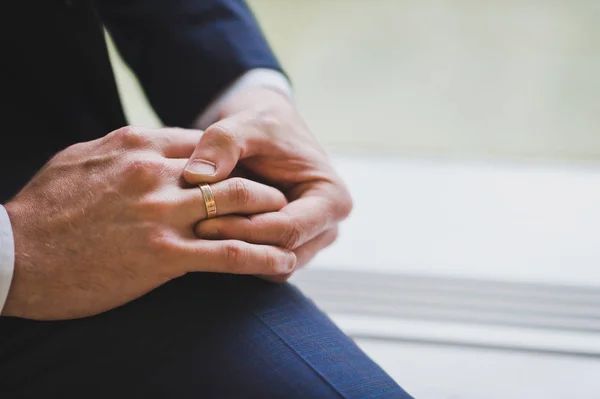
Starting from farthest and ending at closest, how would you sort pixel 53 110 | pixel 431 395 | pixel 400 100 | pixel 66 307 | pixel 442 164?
pixel 400 100
pixel 442 164
pixel 431 395
pixel 53 110
pixel 66 307

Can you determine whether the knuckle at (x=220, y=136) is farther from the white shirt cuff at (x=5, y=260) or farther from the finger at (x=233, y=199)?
the white shirt cuff at (x=5, y=260)

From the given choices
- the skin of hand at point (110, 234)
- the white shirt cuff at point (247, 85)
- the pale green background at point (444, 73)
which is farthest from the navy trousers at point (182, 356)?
the pale green background at point (444, 73)

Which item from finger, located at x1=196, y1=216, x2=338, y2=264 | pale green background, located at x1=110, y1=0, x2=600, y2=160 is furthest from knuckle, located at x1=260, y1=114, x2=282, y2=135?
pale green background, located at x1=110, y1=0, x2=600, y2=160

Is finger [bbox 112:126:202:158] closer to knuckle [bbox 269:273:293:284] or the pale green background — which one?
knuckle [bbox 269:273:293:284]

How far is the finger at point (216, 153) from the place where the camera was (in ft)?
1.99

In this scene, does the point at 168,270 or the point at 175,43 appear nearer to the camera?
the point at 168,270

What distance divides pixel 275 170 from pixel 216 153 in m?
0.10

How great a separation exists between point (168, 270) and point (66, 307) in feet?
0.31

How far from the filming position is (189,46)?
2.64ft

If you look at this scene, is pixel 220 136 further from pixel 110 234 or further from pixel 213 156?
pixel 110 234

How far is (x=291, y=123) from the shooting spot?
2.41 ft

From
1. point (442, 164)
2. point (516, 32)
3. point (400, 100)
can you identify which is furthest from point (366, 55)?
point (442, 164)

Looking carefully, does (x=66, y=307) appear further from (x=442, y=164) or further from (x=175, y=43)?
(x=442, y=164)

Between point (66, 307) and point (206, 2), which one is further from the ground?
point (206, 2)
